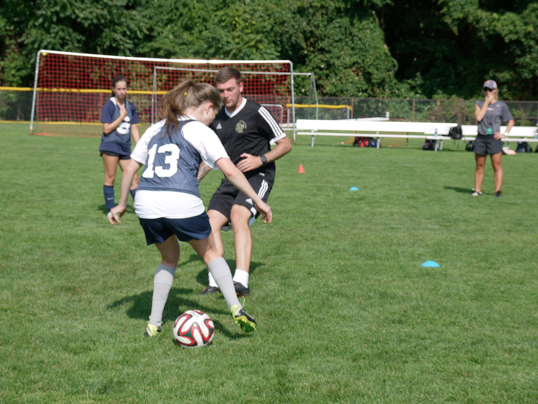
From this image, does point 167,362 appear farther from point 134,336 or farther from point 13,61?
point 13,61

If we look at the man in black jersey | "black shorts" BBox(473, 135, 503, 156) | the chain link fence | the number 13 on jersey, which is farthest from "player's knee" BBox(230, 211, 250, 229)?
the chain link fence

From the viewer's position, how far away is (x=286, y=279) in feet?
19.1

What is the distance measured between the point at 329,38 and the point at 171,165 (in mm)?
32056

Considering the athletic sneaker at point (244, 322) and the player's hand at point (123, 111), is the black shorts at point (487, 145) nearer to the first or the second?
the player's hand at point (123, 111)

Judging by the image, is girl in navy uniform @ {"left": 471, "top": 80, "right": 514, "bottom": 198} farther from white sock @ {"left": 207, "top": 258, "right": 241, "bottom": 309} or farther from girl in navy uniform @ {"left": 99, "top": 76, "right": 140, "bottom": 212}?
white sock @ {"left": 207, "top": 258, "right": 241, "bottom": 309}

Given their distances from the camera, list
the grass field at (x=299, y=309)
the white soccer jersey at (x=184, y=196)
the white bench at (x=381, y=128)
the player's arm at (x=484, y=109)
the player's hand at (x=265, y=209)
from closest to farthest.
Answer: the grass field at (x=299, y=309) → the white soccer jersey at (x=184, y=196) → the player's hand at (x=265, y=209) → the player's arm at (x=484, y=109) → the white bench at (x=381, y=128)

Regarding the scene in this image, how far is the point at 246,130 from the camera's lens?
5.69 m

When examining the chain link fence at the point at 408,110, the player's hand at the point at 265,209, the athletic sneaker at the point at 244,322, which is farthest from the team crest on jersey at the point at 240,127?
the chain link fence at the point at 408,110

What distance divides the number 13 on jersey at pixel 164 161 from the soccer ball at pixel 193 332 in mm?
1017

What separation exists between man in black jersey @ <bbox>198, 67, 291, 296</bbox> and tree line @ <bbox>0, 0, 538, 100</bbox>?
28223mm

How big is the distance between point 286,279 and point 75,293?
1943 mm

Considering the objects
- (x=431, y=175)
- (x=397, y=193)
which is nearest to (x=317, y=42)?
(x=431, y=175)

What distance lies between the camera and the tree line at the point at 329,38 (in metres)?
32.5

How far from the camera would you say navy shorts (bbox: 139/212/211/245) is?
4047 millimetres
